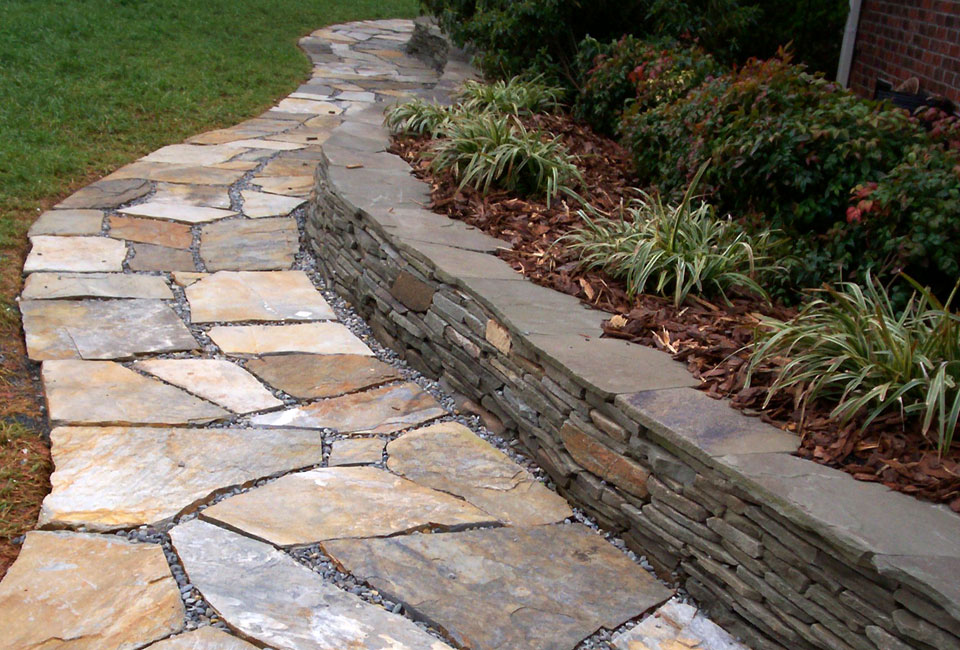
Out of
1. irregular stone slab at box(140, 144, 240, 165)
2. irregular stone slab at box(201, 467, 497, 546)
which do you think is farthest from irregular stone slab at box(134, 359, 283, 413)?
irregular stone slab at box(140, 144, 240, 165)

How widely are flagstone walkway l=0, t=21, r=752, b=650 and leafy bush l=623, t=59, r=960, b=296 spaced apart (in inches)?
58.1

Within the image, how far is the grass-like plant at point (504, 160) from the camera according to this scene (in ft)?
A: 15.1

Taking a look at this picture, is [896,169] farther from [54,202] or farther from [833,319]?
[54,202]

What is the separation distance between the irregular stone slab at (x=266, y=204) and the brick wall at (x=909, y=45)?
4125 millimetres

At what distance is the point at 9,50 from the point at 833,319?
26.3ft

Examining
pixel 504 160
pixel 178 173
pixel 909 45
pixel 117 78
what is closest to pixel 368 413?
pixel 504 160

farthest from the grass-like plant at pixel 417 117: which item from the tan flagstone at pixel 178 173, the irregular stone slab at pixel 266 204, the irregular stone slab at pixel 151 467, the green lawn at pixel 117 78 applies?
the irregular stone slab at pixel 151 467

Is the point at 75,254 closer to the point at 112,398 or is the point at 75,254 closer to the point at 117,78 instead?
the point at 112,398

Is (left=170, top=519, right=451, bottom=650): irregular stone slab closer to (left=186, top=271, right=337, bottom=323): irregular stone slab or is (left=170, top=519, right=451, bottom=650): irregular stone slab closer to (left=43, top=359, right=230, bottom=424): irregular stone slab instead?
(left=43, top=359, right=230, bottom=424): irregular stone slab

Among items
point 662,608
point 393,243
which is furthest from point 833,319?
point 393,243

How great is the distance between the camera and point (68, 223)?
200 inches

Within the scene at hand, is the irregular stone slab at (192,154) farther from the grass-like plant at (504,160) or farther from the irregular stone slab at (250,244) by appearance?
the grass-like plant at (504,160)

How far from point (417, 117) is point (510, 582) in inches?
154

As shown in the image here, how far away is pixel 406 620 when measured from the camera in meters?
2.32
